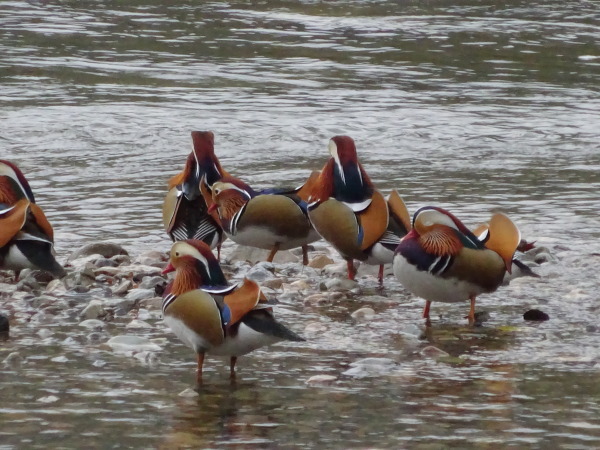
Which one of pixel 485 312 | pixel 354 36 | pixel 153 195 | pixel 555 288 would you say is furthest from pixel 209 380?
pixel 354 36

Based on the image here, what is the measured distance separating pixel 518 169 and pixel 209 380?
6.75m

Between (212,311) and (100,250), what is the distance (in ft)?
10.7

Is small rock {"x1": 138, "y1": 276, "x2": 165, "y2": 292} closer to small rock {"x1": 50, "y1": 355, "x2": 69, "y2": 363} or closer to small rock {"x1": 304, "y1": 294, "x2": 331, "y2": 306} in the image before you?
small rock {"x1": 304, "y1": 294, "x2": 331, "y2": 306}

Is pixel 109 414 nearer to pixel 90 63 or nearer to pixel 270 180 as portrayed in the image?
pixel 270 180

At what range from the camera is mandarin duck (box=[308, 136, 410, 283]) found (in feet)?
26.2

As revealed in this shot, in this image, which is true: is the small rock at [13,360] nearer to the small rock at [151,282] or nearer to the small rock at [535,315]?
the small rock at [151,282]

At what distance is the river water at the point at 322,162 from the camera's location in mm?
5629

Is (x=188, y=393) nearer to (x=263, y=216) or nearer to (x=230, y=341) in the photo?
(x=230, y=341)

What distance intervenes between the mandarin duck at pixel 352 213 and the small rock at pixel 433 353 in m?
1.35

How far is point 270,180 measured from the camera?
471 inches

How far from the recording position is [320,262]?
9000 millimetres

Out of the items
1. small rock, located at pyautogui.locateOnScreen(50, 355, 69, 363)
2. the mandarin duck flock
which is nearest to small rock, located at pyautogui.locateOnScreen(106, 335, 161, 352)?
small rock, located at pyautogui.locateOnScreen(50, 355, 69, 363)

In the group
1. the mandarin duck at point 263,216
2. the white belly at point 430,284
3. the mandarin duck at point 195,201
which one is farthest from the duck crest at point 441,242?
the mandarin duck at point 195,201

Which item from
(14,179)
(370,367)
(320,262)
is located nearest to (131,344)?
(370,367)
